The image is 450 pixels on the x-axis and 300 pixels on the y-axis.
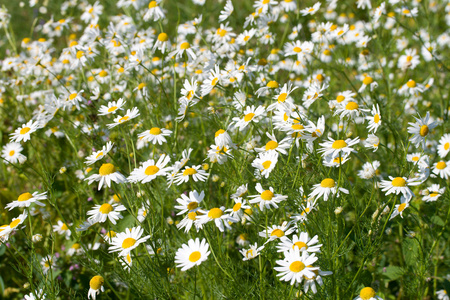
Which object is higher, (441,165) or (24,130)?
(24,130)

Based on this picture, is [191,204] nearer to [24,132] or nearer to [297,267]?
[297,267]

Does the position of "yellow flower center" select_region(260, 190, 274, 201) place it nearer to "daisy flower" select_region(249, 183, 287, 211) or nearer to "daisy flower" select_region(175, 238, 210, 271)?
"daisy flower" select_region(249, 183, 287, 211)

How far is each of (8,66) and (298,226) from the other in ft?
11.5

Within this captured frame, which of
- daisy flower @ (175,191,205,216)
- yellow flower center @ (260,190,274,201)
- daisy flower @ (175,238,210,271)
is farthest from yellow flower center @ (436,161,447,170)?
daisy flower @ (175,238,210,271)

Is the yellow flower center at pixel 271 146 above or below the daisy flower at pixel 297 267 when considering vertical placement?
above

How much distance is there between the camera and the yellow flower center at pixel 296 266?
4.72 ft

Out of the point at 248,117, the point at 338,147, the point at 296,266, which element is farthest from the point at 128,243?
the point at 338,147

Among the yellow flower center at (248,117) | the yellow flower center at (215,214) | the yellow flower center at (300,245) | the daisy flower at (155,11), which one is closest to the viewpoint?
the yellow flower center at (300,245)

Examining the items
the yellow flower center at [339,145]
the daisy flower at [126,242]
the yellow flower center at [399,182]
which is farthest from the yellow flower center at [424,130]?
the daisy flower at [126,242]

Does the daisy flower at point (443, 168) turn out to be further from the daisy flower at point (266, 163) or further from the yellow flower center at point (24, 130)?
the yellow flower center at point (24, 130)

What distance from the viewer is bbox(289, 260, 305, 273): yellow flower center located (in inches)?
56.6

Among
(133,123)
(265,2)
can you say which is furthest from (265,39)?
(133,123)

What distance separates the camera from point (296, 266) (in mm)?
1444

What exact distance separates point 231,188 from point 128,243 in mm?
747
